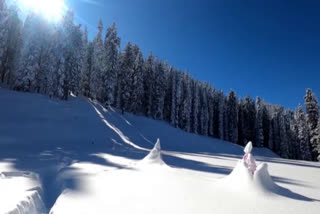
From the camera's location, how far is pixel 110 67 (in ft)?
128

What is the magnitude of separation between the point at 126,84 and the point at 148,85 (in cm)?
833

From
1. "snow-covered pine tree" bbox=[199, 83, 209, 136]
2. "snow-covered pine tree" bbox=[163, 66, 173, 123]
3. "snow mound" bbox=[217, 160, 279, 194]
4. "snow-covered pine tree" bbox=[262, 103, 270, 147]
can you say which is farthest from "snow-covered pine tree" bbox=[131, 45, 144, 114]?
"snow-covered pine tree" bbox=[262, 103, 270, 147]

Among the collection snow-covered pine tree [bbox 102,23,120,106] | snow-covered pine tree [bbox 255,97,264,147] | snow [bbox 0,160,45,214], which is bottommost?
snow [bbox 0,160,45,214]

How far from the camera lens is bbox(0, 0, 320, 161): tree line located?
34812 mm

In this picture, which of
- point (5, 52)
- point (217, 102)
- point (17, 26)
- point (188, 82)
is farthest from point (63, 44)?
point (217, 102)

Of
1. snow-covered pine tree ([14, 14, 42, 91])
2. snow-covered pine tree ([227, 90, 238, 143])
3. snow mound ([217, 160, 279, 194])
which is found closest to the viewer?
snow mound ([217, 160, 279, 194])

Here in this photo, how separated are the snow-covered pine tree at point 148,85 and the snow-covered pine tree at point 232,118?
1177 inches

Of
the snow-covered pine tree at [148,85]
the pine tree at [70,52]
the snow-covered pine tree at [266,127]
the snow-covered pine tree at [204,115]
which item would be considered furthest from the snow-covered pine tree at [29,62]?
the snow-covered pine tree at [266,127]

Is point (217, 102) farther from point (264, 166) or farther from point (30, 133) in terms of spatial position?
point (264, 166)

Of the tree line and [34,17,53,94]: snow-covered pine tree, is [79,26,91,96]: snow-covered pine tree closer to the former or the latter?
the tree line

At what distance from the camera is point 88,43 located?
49.4 m

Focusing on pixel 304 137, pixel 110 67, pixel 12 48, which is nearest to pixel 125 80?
pixel 110 67

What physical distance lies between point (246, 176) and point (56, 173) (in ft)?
26.0

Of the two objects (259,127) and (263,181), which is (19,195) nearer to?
(263,181)
